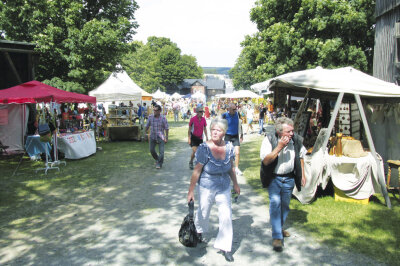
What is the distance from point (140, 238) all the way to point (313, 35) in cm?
2066

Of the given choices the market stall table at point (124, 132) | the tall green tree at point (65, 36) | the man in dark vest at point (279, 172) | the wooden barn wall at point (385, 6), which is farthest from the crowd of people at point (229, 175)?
the tall green tree at point (65, 36)

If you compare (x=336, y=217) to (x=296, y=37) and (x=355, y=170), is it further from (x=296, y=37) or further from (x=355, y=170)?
(x=296, y=37)

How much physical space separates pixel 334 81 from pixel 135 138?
10918 millimetres

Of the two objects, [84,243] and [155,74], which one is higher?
[155,74]

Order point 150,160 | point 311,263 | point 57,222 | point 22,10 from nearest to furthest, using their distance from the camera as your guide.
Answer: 1. point 311,263
2. point 57,222
3. point 150,160
4. point 22,10

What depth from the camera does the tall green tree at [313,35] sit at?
19.2 m

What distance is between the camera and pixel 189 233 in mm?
3570

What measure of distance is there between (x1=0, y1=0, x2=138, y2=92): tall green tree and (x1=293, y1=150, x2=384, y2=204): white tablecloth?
16.9 metres

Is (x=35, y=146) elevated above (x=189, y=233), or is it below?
above

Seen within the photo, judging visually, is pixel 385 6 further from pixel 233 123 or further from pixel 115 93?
pixel 115 93

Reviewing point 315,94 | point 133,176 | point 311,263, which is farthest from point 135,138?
point 311,263

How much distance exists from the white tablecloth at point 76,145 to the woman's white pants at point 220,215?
7.57 meters

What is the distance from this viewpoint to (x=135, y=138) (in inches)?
586

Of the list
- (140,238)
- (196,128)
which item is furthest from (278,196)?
(196,128)
